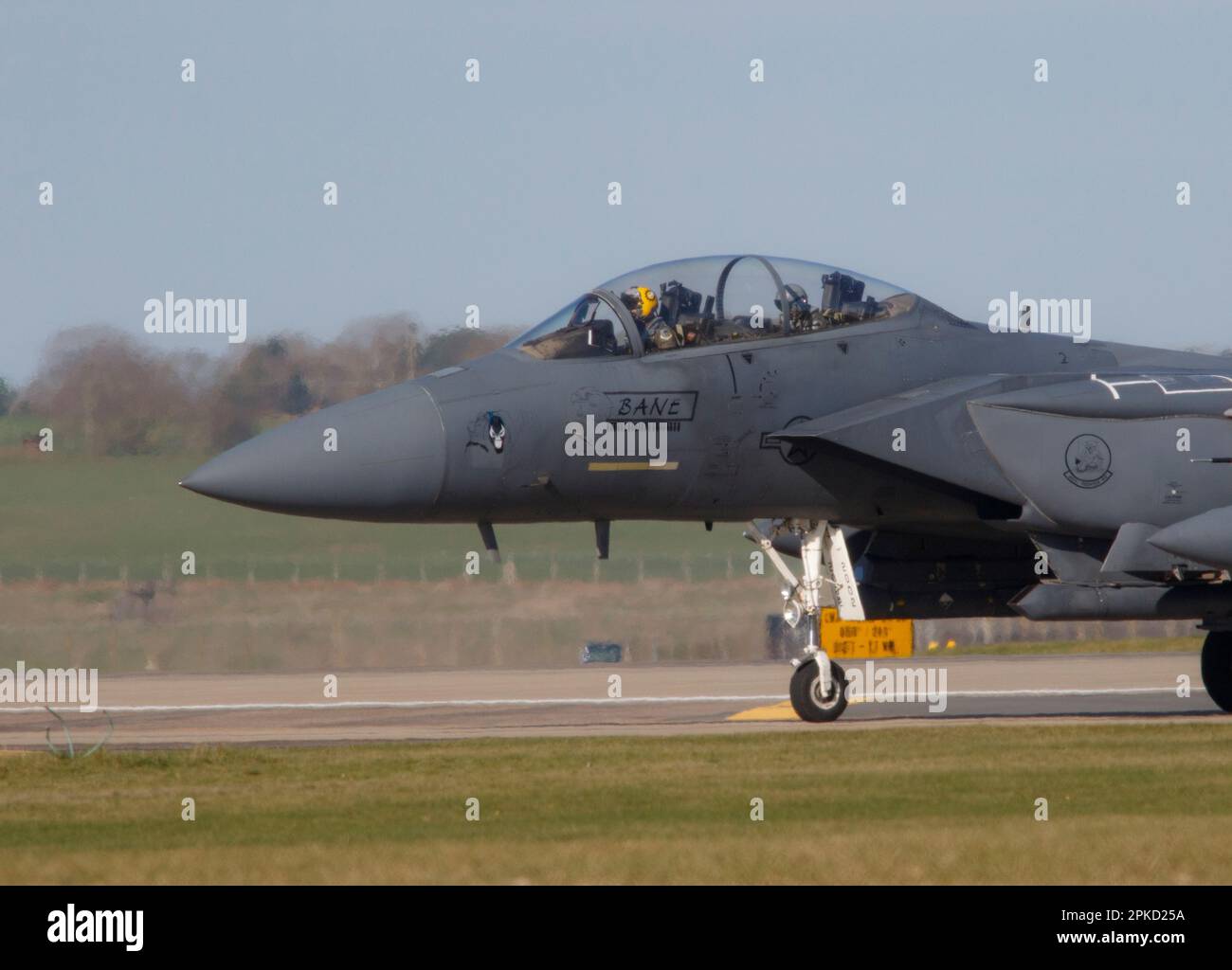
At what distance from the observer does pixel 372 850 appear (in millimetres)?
8625

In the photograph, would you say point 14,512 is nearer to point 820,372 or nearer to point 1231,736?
point 820,372

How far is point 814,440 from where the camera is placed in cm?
1497

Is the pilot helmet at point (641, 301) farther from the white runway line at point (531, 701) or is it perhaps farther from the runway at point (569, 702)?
the white runway line at point (531, 701)

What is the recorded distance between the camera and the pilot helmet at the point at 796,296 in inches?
610

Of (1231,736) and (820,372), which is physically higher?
(820,372)

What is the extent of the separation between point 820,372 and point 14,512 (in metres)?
13.0

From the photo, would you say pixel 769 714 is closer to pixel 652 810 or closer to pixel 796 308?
pixel 796 308

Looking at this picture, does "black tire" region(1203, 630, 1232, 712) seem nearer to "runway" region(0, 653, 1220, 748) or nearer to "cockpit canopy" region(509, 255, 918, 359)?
"runway" region(0, 653, 1220, 748)

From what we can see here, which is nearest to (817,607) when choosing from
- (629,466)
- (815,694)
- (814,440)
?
(815,694)
